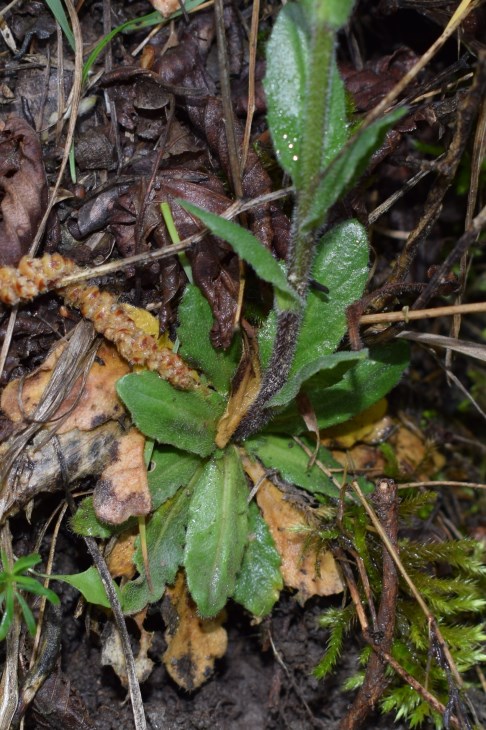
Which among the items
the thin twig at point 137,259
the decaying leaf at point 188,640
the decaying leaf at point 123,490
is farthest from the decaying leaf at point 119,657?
the thin twig at point 137,259

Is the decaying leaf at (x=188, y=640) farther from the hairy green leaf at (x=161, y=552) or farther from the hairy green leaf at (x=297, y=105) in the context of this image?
the hairy green leaf at (x=297, y=105)

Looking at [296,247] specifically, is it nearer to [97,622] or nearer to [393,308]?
[393,308]

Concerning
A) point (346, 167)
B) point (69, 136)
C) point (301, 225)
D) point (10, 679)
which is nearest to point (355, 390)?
point (301, 225)

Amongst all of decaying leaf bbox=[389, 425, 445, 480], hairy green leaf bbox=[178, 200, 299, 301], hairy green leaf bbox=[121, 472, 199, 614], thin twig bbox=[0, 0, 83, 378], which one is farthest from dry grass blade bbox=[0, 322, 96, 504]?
decaying leaf bbox=[389, 425, 445, 480]

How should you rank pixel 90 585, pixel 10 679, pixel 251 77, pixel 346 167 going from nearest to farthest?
pixel 346 167, pixel 10 679, pixel 90 585, pixel 251 77

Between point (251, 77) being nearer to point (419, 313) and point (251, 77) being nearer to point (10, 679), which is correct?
point (419, 313)

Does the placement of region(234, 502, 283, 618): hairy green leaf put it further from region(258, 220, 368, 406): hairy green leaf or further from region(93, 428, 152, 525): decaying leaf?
region(258, 220, 368, 406): hairy green leaf

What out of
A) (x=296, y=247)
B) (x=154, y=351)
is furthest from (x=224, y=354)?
(x=296, y=247)
